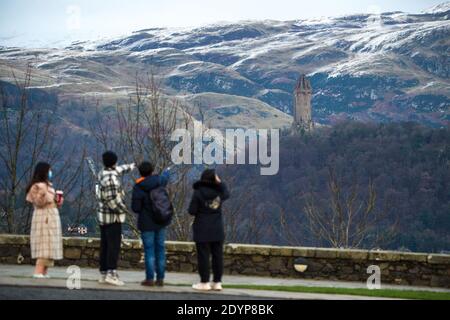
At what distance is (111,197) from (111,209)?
6.9 inches

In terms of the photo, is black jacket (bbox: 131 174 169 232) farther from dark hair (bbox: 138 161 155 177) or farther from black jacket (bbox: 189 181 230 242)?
black jacket (bbox: 189 181 230 242)

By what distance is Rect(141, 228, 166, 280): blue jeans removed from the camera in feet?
41.6

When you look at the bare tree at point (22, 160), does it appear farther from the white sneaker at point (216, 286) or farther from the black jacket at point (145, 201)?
the white sneaker at point (216, 286)

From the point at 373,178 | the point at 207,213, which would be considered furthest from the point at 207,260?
the point at 373,178

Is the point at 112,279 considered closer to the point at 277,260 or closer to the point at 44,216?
the point at 44,216

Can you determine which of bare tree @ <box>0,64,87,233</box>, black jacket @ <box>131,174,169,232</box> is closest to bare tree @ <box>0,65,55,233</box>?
bare tree @ <box>0,64,87,233</box>

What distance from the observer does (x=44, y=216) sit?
1272 centimetres

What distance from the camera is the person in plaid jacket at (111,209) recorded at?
12.6 meters

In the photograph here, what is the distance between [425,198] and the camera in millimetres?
146000

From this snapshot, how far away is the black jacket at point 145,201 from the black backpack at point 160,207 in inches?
2.8
